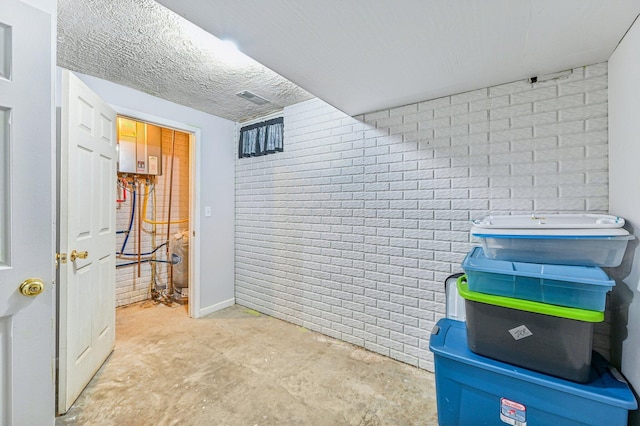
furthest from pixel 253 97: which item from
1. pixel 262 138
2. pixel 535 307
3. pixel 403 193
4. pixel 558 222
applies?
pixel 535 307

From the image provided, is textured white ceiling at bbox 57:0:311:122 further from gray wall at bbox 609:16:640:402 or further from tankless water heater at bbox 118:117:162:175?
gray wall at bbox 609:16:640:402

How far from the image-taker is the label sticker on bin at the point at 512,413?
1191 mm

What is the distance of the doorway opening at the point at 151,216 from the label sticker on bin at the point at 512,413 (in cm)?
309

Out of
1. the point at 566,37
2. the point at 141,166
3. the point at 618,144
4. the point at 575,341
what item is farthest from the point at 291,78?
the point at 141,166

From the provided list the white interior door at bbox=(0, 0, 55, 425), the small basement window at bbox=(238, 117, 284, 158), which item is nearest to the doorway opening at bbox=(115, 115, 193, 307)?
the small basement window at bbox=(238, 117, 284, 158)

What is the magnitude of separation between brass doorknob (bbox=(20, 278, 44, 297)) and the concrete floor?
1065 mm

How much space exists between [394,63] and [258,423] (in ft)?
7.37

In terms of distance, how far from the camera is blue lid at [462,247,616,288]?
109 centimetres

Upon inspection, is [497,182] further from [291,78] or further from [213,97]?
[213,97]

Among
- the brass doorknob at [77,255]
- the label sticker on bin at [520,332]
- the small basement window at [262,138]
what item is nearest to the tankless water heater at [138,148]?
the small basement window at [262,138]

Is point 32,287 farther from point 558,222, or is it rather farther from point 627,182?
point 627,182

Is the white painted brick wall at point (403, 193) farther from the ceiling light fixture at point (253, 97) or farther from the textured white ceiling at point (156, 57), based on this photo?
the textured white ceiling at point (156, 57)

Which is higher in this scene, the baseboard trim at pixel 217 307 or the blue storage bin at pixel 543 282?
the blue storage bin at pixel 543 282

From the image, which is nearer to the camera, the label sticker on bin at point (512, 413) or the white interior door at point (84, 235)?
the label sticker on bin at point (512, 413)
